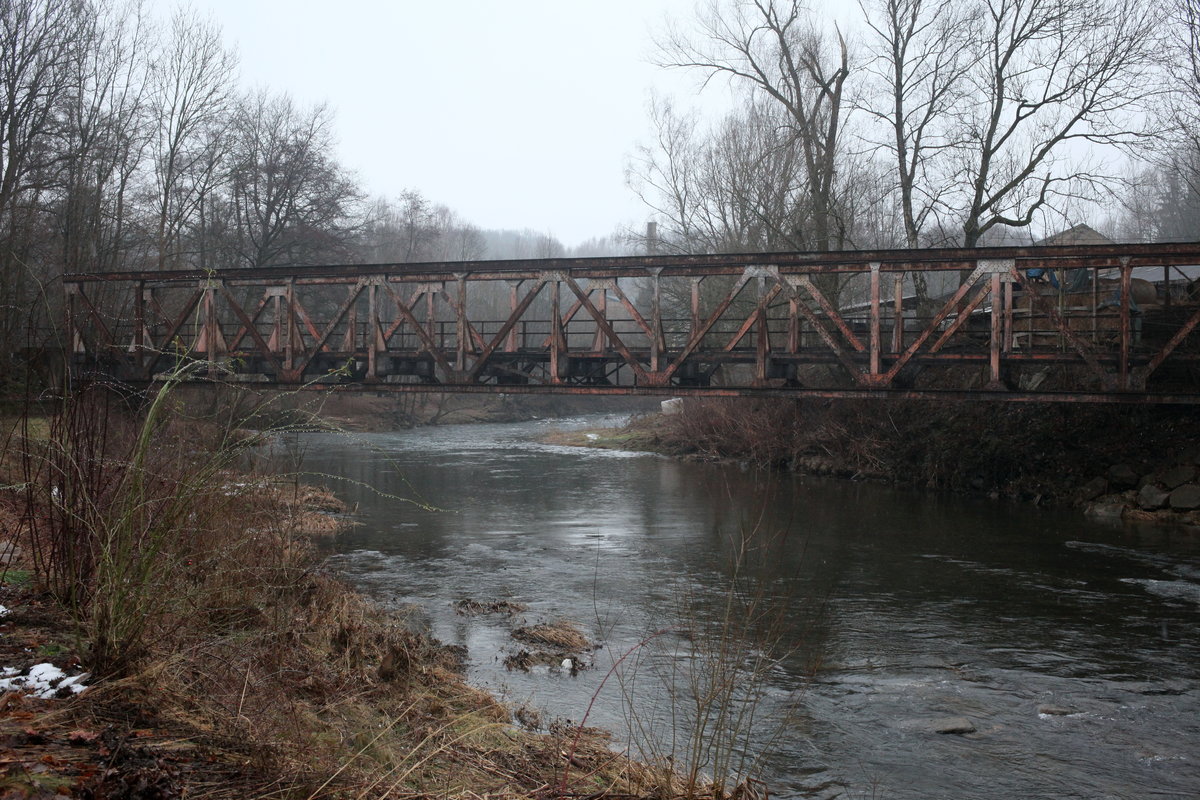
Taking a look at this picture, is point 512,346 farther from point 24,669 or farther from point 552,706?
point 24,669

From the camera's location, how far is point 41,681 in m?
4.60

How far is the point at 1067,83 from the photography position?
24.5m

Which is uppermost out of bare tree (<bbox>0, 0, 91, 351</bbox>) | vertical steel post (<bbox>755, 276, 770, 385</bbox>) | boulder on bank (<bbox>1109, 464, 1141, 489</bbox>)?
bare tree (<bbox>0, 0, 91, 351</bbox>)

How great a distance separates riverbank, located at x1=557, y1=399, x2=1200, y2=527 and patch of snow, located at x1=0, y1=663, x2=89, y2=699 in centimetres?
1894

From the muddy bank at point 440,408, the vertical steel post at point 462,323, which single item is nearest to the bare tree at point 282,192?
the muddy bank at point 440,408

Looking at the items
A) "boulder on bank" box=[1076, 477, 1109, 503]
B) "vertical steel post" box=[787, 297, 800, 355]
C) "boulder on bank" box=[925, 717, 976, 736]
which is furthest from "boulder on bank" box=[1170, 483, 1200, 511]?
"boulder on bank" box=[925, 717, 976, 736]

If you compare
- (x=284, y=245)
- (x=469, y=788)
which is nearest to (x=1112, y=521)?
(x=469, y=788)

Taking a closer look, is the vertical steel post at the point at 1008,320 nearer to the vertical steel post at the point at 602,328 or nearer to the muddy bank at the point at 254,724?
the vertical steel post at the point at 602,328

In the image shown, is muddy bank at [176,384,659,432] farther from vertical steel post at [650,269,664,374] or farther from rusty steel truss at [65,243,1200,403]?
vertical steel post at [650,269,664,374]

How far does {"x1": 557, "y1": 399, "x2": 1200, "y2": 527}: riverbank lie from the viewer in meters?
19.0

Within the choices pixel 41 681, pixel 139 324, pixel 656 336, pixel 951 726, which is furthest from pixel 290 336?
pixel 951 726

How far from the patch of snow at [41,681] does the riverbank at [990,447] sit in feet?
62.1

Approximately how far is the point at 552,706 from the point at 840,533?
409 inches

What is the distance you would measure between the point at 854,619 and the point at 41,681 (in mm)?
8692
